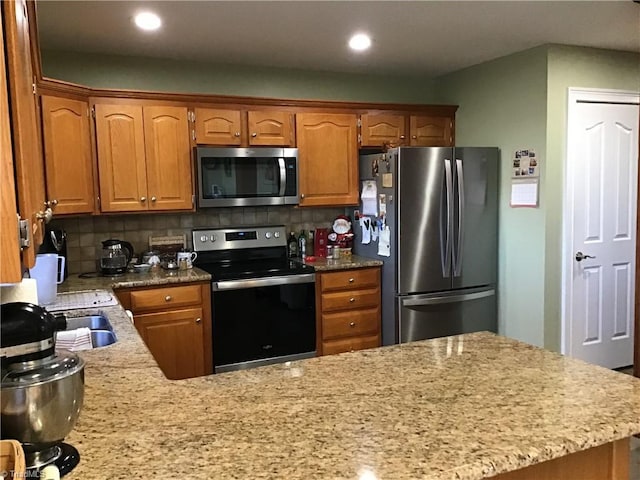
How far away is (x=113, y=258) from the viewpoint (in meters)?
3.63

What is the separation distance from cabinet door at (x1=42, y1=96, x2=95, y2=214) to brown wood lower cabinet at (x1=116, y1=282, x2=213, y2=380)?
0.66 m

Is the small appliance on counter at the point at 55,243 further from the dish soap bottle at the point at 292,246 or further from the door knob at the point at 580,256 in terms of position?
the door knob at the point at 580,256

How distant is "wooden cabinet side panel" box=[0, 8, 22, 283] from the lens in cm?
81

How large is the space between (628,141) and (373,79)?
2018 mm

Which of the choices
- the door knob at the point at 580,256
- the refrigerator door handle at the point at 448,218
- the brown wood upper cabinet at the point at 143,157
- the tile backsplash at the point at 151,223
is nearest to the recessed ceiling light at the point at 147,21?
the brown wood upper cabinet at the point at 143,157

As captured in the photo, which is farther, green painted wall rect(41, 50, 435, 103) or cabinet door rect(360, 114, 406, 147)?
cabinet door rect(360, 114, 406, 147)

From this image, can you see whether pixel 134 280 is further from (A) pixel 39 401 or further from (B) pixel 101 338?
(A) pixel 39 401

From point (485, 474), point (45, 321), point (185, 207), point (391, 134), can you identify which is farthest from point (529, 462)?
point (391, 134)

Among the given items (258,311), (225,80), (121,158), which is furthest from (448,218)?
(121,158)

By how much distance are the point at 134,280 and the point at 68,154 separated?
0.87m

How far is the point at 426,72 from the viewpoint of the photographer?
4.55m

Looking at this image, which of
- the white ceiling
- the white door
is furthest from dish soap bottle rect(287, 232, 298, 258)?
the white door

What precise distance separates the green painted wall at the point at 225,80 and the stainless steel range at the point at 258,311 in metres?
1.10

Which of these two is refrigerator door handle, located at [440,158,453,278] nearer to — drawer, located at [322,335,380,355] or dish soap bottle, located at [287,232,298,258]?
drawer, located at [322,335,380,355]
